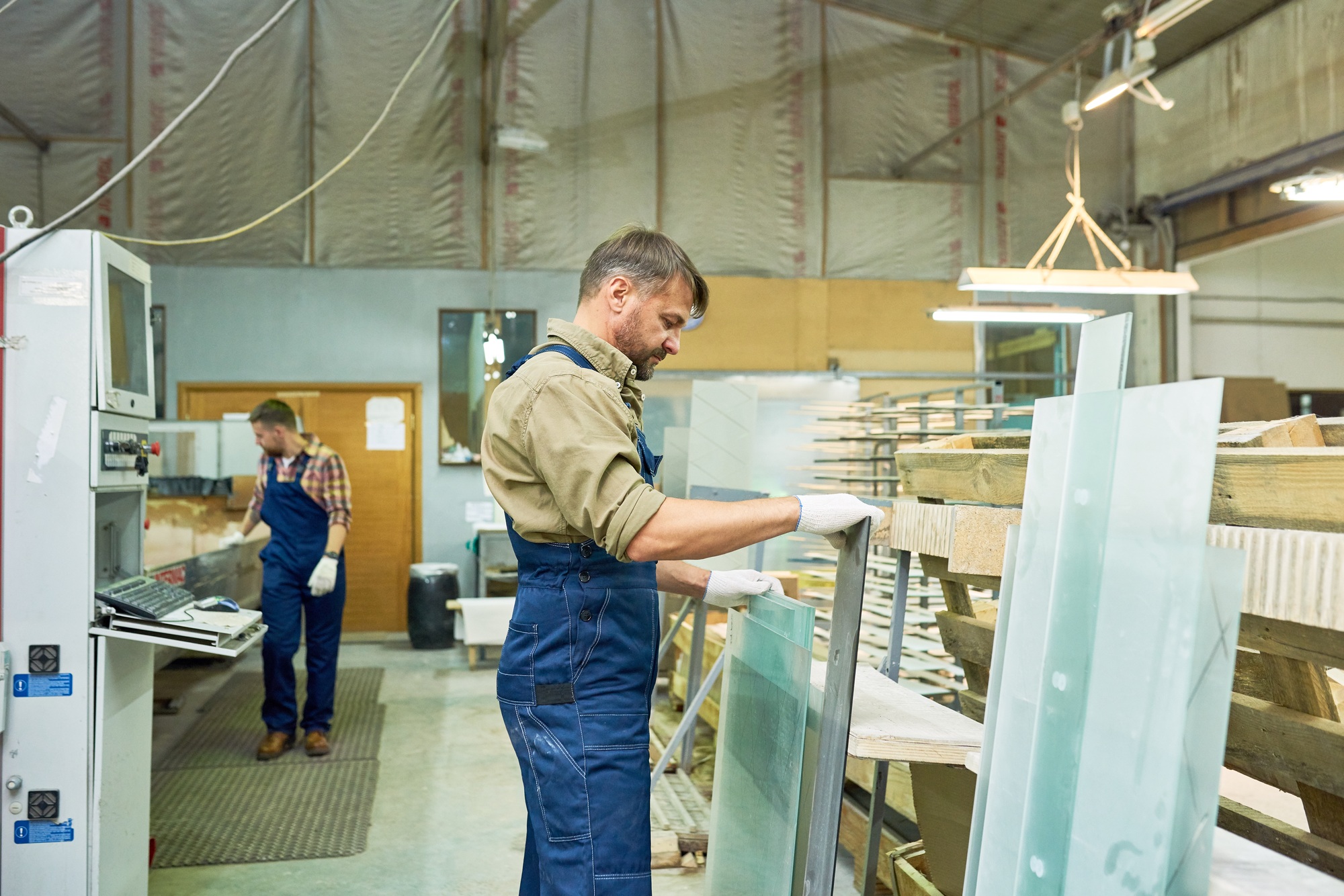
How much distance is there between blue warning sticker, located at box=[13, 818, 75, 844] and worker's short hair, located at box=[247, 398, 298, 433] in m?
2.12


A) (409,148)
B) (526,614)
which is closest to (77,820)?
(526,614)

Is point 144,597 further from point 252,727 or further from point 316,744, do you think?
point 252,727

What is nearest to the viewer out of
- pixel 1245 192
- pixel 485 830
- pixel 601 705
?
pixel 601 705

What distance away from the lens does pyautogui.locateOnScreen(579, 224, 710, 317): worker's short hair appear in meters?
1.79

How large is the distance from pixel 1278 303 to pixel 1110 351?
8.24 metres

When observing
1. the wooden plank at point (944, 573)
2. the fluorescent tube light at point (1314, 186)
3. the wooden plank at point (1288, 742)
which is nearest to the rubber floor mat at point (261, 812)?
the wooden plank at point (944, 573)

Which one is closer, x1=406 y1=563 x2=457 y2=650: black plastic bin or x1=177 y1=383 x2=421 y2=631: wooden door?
x1=406 y1=563 x2=457 y2=650: black plastic bin

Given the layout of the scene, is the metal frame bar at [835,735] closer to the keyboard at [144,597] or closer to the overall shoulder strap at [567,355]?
the overall shoulder strap at [567,355]

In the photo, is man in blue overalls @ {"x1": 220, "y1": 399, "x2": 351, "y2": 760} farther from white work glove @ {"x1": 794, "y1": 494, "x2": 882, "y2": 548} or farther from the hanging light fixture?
white work glove @ {"x1": 794, "y1": 494, "x2": 882, "y2": 548}

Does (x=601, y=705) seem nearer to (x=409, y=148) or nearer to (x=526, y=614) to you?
(x=526, y=614)

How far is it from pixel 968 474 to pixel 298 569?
3312 mm

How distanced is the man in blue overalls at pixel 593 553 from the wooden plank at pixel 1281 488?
0.53 metres

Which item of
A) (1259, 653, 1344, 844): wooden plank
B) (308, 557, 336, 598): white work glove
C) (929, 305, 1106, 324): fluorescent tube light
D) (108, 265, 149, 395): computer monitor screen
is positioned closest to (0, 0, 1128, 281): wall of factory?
(929, 305, 1106, 324): fluorescent tube light

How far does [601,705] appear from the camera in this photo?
167cm
